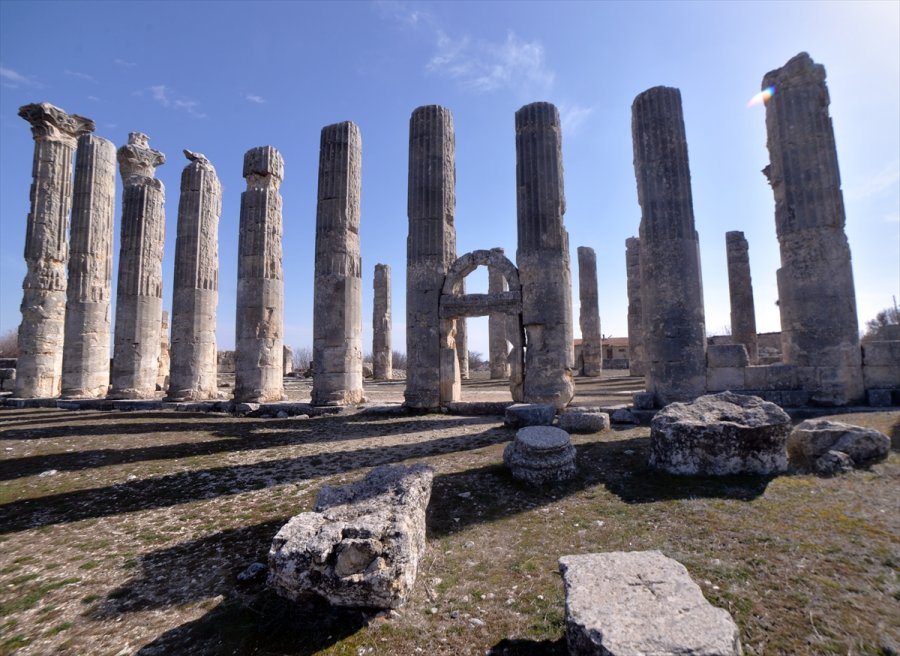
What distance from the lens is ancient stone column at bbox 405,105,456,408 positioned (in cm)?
1291

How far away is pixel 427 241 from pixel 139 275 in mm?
11933

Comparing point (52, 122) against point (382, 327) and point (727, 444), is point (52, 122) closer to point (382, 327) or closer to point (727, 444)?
point (382, 327)

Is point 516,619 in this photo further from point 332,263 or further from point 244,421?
point 332,263

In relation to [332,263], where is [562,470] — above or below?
below

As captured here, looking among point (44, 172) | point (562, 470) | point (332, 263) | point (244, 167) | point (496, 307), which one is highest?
point (44, 172)

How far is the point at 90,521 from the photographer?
502 centimetres

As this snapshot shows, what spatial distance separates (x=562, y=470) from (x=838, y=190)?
10359mm

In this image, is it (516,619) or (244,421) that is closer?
(516,619)

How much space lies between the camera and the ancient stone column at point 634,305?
82.1ft

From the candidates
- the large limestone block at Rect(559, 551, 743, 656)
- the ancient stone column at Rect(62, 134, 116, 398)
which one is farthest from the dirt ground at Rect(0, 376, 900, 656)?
the ancient stone column at Rect(62, 134, 116, 398)

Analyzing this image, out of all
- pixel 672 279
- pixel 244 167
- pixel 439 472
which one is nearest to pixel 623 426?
pixel 672 279

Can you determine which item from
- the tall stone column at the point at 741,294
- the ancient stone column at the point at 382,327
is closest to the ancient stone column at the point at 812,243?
the tall stone column at the point at 741,294

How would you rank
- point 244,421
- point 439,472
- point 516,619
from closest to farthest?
point 516,619, point 439,472, point 244,421

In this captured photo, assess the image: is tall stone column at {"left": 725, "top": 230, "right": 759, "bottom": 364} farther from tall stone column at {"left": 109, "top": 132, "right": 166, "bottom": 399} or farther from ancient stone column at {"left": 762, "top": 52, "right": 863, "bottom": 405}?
tall stone column at {"left": 109, "top": 132, "right": 166, "bottom": 399}
